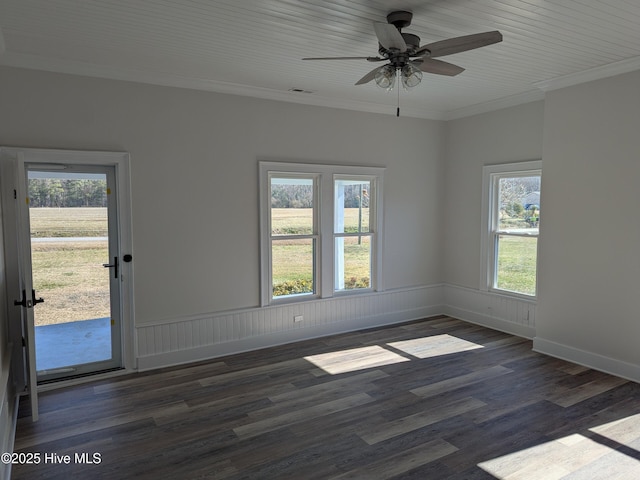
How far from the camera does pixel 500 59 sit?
3779mm

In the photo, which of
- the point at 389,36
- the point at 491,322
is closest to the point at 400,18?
the point at 389,36

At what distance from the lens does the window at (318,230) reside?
16.2 ft

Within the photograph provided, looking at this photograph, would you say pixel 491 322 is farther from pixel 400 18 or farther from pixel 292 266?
pixel 400 18

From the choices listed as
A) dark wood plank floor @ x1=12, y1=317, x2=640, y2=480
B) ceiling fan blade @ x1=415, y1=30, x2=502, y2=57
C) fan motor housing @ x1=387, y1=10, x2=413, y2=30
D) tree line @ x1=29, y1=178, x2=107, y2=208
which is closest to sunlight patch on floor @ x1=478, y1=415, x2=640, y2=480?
dark wood plank floor @ x1=12, y1=317, x2=640, y2=480

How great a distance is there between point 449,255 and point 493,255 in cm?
72

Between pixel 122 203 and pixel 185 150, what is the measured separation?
79 centimetres

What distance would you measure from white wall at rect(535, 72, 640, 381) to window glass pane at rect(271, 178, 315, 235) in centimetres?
256

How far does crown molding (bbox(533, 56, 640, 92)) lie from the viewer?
3.78m

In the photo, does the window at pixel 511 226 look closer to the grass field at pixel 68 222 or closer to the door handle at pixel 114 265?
the door handle at pixel 114 265

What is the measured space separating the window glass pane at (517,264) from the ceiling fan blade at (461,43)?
10.0 feet

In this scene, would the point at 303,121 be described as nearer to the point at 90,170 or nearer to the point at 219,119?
the point at 219,119

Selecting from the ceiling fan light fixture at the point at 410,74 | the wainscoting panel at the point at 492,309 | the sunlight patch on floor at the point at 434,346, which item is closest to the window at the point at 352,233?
the sunlight patch on floor at the point at 434,346

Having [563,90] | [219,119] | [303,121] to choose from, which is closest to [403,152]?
[303,121]

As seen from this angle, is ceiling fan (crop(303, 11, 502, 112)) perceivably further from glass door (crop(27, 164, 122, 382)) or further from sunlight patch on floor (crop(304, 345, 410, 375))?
sunlight patch on floor (crop(304, 345, 410, 375))
